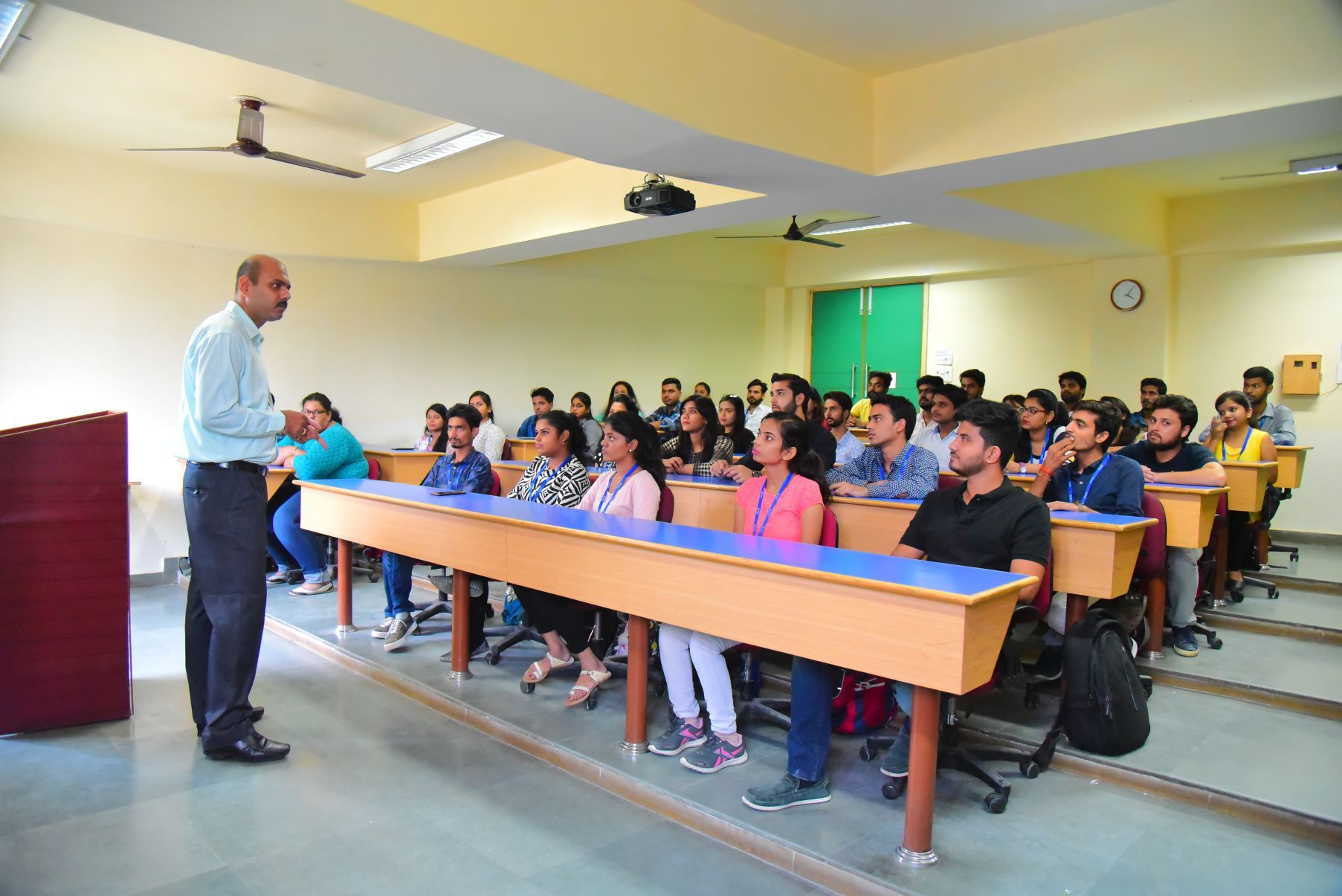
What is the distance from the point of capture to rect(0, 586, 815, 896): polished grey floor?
2221 mm

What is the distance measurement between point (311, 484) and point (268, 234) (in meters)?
3.05

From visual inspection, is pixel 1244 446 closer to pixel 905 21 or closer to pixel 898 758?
pixel 905 21

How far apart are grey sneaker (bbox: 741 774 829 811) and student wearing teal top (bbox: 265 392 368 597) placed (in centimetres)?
353

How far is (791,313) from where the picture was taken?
33.6 ft

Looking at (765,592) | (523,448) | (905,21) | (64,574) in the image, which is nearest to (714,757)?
(765,592)

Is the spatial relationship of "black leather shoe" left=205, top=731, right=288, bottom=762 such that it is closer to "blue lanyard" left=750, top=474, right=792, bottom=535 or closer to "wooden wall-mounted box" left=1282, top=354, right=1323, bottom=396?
"blue lanyard" left=750, top=474, right=792, bottom=535

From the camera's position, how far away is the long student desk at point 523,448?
7.40m

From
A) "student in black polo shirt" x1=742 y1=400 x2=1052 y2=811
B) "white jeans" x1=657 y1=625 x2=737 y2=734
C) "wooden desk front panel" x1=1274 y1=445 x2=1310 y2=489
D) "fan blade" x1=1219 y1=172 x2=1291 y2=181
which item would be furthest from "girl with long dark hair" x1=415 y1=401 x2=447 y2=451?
"fan blade" x1=1219 y1=172 x2=1291 y2=181

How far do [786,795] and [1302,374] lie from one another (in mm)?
6451

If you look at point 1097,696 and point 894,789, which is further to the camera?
point 1097,696

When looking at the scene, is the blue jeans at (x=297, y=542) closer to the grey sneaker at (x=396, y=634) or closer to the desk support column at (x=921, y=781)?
the grey sneaker at (x=396, y=634)

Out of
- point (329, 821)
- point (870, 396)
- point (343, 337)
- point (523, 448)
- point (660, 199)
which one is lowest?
point (329, 821)

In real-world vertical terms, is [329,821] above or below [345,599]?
below

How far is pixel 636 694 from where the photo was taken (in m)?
2.95
